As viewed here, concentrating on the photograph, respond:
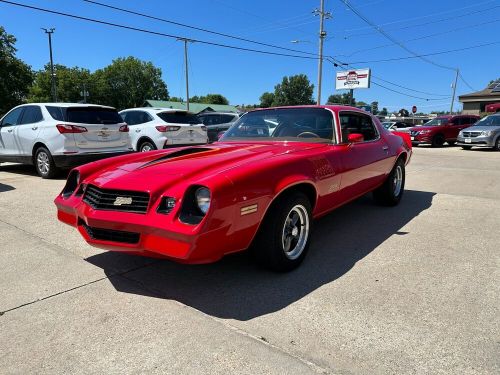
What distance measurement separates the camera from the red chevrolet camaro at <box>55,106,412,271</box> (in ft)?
8.63

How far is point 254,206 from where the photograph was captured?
2830mm

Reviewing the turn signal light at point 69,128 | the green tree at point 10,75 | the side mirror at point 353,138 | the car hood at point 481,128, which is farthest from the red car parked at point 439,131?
the green tree at point 10,75

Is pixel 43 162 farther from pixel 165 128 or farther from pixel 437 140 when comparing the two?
pixel 437 140

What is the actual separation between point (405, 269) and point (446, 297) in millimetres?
543

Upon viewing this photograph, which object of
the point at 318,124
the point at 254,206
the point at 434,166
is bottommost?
the point at 434,166

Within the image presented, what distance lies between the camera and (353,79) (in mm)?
42312

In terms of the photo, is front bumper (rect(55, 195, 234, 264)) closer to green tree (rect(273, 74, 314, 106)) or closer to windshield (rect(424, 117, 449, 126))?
windshield (rect(424, 117, 449, 126))

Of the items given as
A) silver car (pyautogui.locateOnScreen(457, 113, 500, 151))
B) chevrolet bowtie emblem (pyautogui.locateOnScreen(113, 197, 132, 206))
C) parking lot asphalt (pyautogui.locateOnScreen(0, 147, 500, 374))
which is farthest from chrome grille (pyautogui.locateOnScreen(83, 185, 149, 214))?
silver car (pyautogui.locateOnScreen(457, 113, 500, 151))

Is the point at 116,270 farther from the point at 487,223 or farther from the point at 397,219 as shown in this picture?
the point at 487,223

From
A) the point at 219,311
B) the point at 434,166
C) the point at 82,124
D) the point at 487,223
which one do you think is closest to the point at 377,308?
the point at 219,311

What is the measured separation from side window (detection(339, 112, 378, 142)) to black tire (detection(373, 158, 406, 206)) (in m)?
0.82

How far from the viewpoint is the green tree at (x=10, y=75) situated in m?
46.9

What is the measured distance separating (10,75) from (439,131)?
49663 millimetres

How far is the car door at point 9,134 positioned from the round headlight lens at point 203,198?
7.58 meters
